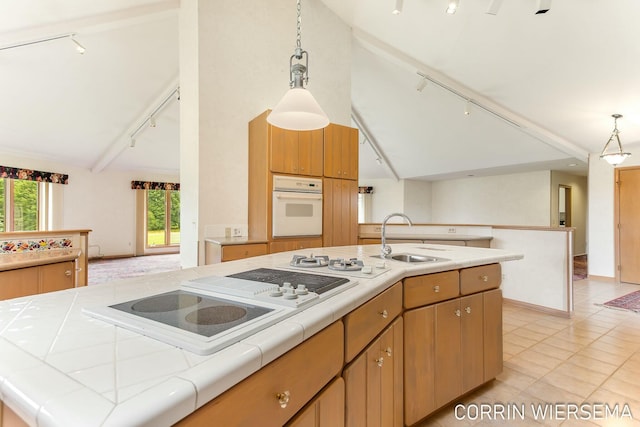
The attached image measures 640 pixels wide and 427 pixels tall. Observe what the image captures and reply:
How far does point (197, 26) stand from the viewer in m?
3.10

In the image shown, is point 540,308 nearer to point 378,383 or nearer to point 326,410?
point 378,383

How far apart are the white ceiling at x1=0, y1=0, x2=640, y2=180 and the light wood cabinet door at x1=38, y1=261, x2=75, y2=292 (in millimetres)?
2577

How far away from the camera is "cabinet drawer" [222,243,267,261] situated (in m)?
2.72

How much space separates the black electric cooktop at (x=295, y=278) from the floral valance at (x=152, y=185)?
846 centimetres

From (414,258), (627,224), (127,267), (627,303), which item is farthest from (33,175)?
(627,224)

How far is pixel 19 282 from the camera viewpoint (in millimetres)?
2840

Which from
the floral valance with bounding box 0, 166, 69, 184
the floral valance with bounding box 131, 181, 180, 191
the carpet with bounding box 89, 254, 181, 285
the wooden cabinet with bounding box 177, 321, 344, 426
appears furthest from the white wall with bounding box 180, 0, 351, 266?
the floral valance with bounding box 131, 181, 180, 191

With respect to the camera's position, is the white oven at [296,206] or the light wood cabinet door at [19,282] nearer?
the light wood cabinet door at [19,282]

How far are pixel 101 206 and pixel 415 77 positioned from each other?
8.04 meters

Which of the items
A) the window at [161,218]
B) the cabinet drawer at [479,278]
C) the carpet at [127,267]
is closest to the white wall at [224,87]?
the cabinet drawer at [479,278]

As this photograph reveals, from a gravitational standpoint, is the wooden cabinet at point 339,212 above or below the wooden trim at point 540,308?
above

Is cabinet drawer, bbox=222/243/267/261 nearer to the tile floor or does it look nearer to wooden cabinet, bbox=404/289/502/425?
wooden cabinet, bbox=404/289/502/425

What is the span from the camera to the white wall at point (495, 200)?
7.38 metres

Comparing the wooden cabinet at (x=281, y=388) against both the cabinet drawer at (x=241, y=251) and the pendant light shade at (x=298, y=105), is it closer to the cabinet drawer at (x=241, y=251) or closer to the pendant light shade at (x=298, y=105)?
the pendant light shade at (x=298, y=105)
